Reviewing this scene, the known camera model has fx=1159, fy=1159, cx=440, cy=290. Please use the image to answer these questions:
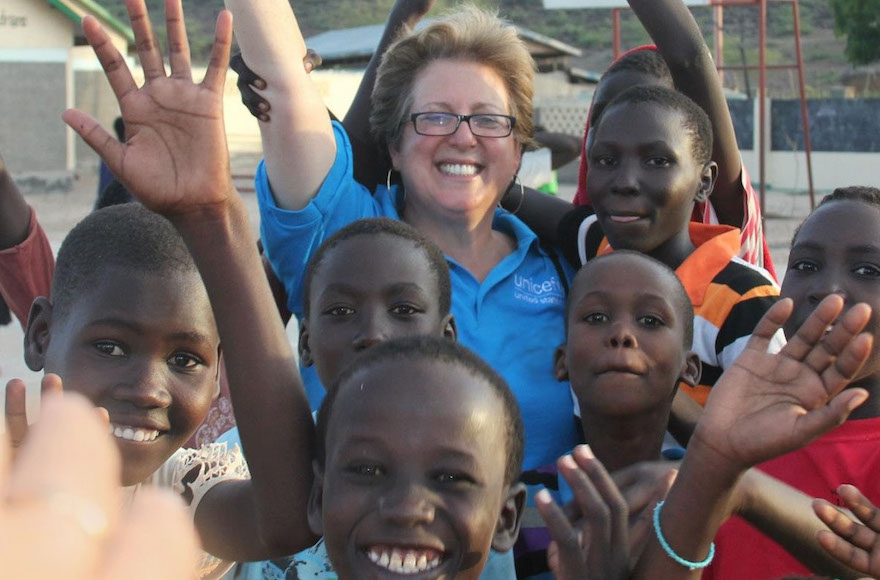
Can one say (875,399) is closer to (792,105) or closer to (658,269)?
(658,269)

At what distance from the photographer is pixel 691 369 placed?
2.73m

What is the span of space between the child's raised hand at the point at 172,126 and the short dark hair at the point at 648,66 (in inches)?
83.8

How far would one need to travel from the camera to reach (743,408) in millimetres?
1819

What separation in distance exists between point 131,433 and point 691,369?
4.26 feet

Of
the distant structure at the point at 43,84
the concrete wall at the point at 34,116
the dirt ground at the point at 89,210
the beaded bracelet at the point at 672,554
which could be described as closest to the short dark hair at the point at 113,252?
the beaded bracelet at the point at 672,554

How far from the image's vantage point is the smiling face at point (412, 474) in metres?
1.82

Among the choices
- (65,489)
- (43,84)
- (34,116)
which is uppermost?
(65,489)

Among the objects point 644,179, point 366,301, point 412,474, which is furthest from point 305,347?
point 644,179

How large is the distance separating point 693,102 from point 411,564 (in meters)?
2.02

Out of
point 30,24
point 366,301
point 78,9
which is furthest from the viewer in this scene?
point 78,9

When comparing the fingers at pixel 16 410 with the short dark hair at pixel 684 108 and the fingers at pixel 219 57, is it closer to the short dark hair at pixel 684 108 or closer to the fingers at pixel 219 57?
the fingers at pixel 219 57

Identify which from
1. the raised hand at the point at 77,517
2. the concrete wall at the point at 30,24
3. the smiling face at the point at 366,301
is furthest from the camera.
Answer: the concrete wall at the point at 30,24

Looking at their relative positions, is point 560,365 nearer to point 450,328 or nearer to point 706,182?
point 450,328

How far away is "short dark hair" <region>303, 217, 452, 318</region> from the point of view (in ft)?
8.81
